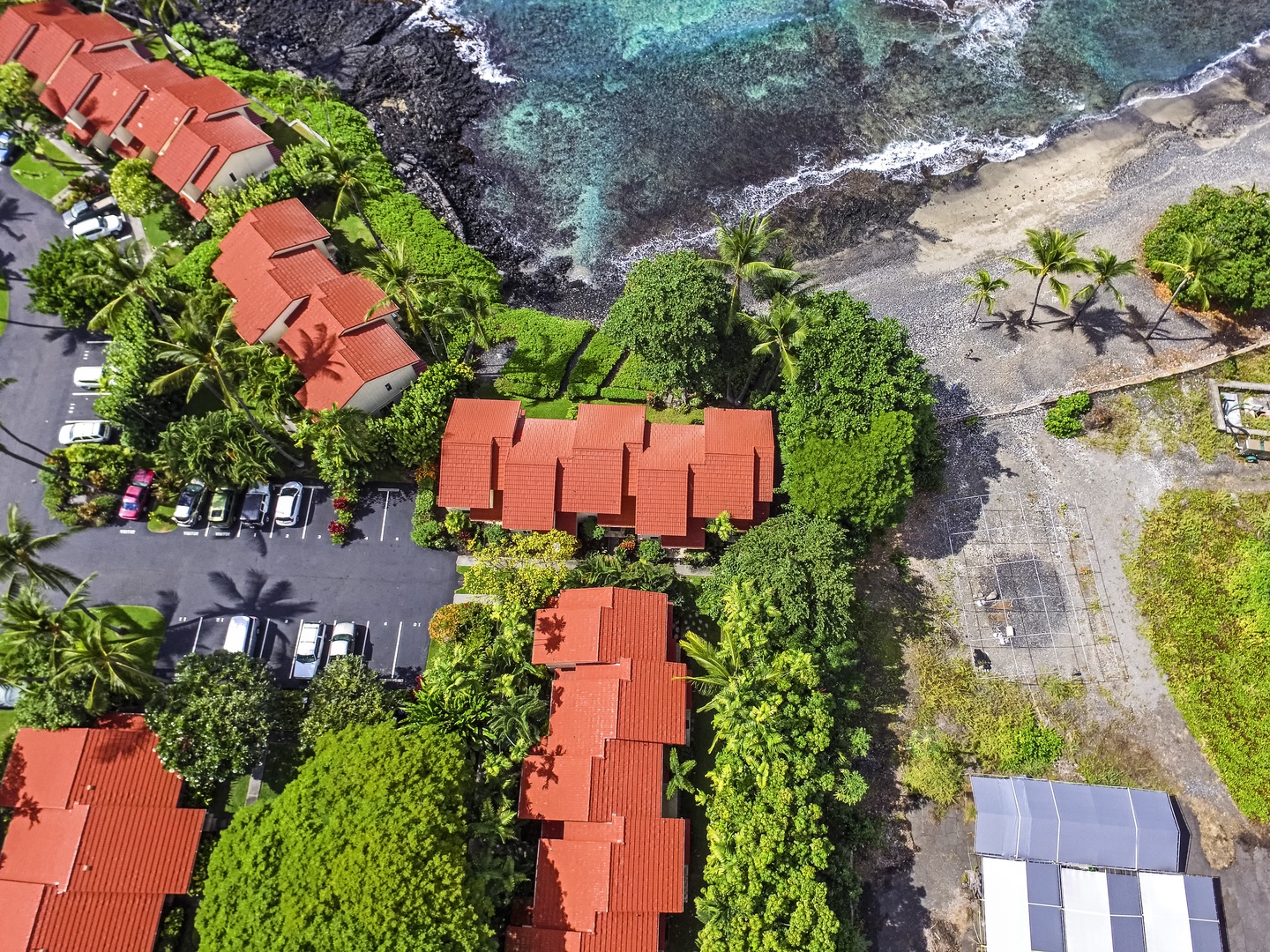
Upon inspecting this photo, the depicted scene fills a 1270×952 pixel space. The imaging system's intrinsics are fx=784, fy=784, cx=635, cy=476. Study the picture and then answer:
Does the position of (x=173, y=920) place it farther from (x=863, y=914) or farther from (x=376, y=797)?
(x=863, y=914)

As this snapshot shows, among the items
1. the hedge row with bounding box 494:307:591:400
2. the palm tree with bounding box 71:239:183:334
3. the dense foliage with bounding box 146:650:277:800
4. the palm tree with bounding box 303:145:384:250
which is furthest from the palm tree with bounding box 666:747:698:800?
the palm tree with bounding box 303:145:384:250

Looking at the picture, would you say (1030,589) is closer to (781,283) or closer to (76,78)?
(781,283)

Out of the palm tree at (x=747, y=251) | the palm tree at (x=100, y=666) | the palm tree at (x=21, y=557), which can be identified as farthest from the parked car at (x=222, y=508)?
the palm tree at (x=747, y=251)

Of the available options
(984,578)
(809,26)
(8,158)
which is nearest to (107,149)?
(8,158)

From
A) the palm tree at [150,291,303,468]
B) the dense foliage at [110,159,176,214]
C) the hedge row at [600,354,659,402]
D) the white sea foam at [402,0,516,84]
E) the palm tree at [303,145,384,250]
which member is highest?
the white sea foam at [402,0,516,84]

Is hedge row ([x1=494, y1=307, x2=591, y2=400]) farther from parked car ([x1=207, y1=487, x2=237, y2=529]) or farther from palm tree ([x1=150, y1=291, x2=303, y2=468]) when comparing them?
parked car ([x1=207, y1=487, x2=237, y2=529])

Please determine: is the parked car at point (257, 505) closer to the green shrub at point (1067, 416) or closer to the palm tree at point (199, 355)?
the palm tree at point (199, 355)
